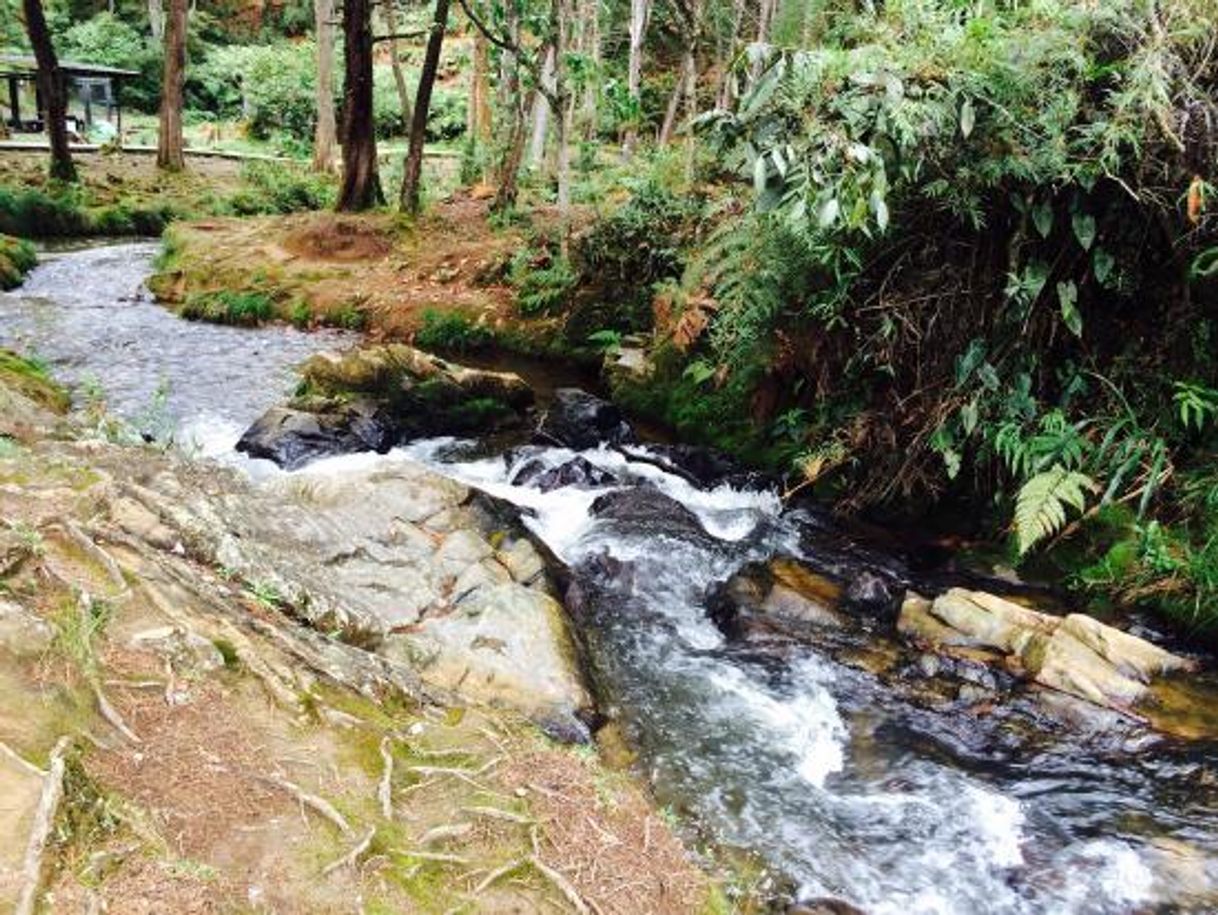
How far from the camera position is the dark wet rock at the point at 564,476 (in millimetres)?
8773

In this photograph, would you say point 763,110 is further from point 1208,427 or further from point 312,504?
point 312,504

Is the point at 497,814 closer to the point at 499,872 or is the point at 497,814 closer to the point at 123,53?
the point at 499,872

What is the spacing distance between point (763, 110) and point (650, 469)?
4.23 meters

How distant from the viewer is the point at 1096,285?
22.4ft

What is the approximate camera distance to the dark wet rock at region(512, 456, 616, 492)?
8773 mm

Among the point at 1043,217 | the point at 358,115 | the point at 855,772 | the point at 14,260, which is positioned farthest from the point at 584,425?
the point at 14,260

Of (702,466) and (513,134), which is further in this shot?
(513,134)

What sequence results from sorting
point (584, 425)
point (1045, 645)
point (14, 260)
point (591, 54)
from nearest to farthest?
point (1045, 645) < point (584, 425) < point (14, 260) < point (591, 54)

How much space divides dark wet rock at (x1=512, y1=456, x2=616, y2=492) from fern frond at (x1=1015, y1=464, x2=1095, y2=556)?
369cm

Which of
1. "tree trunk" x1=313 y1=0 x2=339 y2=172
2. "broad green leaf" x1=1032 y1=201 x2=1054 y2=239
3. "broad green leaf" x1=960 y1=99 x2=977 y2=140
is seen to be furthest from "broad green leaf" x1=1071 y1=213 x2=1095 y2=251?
"tree trunk" x1=313 y1=0 x2=339 y2=172

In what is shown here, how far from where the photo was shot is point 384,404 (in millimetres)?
10141

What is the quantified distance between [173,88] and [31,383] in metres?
15.9

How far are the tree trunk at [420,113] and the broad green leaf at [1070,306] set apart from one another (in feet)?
39.4

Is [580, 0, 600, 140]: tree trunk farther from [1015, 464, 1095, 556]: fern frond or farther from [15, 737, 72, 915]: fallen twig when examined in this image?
[15, 737, 72, 915]: fallen twig
